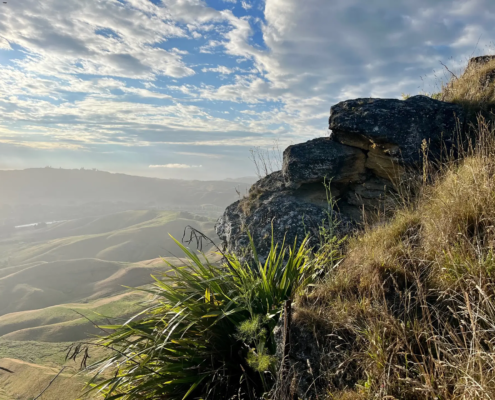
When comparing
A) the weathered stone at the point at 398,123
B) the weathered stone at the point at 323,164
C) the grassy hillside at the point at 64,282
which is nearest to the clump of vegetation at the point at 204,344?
the weathered stone at the point at 323,164

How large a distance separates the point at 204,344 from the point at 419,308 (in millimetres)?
2188

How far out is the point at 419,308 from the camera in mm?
2842

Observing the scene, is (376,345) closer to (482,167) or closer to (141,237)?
(482,167)

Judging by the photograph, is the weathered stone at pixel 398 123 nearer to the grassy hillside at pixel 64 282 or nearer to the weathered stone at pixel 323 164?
the weathered stone at pixel 323 164

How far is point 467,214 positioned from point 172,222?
192790 millimetres

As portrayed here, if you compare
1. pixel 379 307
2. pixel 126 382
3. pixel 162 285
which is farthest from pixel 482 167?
pixel 126 382

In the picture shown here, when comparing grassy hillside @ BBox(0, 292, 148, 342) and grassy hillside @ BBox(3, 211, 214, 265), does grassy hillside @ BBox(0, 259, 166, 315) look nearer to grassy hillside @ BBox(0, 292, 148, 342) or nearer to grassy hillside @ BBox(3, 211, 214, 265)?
grassy hillside @ BBox(0, 292, 148, 342)

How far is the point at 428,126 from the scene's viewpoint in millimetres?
5992

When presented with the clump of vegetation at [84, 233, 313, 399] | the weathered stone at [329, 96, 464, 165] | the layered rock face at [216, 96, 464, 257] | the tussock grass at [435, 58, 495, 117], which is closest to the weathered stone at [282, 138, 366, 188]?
the layered rock face at [216, 96, 464, 257]

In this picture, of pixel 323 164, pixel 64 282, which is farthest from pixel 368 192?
pixel 64 282

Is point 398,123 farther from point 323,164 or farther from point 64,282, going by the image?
point 64,282

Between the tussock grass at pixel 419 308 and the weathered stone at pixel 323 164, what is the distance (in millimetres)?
2646

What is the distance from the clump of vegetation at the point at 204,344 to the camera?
3049 mm

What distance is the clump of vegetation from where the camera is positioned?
3.05 m
